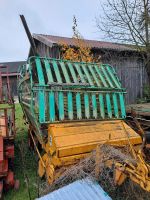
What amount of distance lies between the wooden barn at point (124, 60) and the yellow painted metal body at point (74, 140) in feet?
24.7

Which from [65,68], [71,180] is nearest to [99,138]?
[71,180]

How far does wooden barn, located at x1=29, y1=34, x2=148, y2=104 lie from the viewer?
12469mm

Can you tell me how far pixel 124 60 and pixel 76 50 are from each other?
121 inches

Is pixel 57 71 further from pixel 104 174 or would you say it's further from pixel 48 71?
pixel 104 174

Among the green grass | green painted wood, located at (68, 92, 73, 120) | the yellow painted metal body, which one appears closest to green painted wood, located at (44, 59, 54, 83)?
green painted wood, located at (68, 92, 73, 120)

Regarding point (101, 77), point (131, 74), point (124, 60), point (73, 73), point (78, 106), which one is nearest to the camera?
point (78, 106)

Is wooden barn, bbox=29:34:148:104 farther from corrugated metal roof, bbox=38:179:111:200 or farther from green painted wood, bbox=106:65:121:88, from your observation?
corrugated metal roof, bbox=38:179:111:200

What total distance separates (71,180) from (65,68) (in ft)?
9.08

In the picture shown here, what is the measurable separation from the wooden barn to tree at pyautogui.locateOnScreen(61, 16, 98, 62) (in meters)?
0.93

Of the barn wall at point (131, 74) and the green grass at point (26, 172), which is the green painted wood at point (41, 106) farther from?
the barn wall at point (131, 74)

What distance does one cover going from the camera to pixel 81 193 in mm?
3105

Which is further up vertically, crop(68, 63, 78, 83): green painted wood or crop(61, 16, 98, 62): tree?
crop(61, 16, 98, 62): tree

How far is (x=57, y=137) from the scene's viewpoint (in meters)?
4.37

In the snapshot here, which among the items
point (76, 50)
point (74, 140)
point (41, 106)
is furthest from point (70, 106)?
point (76, 50)
